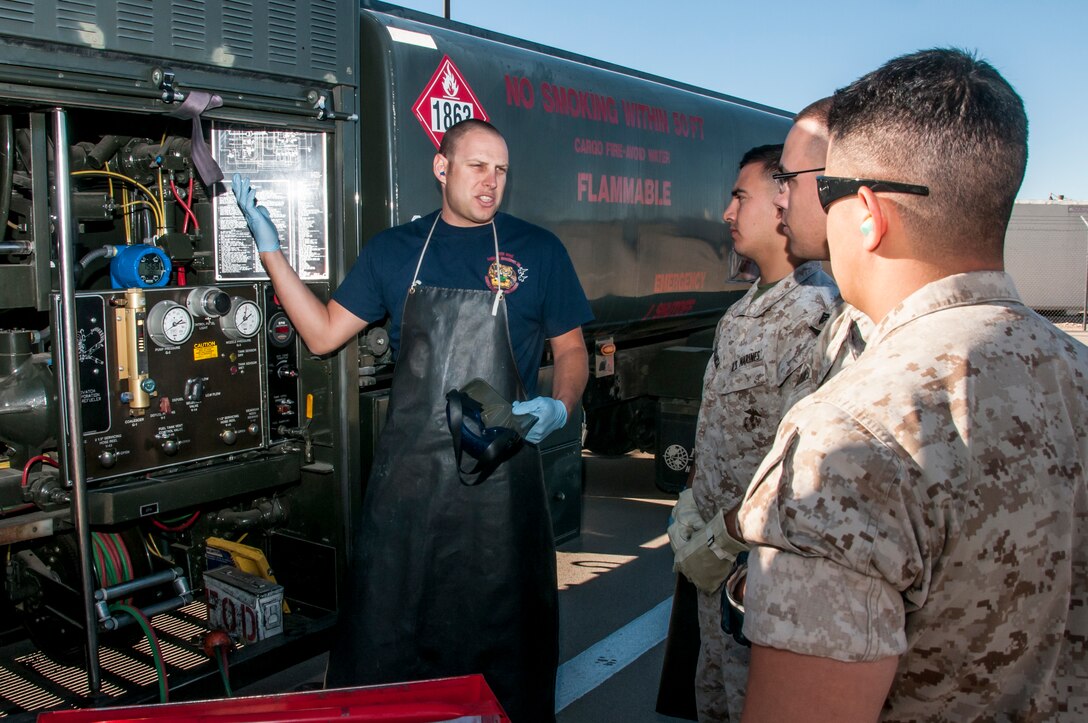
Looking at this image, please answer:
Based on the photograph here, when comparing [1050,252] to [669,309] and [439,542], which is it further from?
[439,542]

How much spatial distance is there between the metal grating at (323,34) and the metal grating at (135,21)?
0.58 meters

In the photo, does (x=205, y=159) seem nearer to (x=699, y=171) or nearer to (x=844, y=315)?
(x=844, y=315)

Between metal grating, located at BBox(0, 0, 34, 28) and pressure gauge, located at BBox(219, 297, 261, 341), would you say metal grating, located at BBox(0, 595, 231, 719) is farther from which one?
metal grating, located at BBox(0, 0, 34, 28)

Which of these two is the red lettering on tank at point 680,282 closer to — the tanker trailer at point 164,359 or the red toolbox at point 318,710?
the tanker trailer at point 164,359

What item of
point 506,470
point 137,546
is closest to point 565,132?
point 506,470

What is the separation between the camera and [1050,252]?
17141 mm

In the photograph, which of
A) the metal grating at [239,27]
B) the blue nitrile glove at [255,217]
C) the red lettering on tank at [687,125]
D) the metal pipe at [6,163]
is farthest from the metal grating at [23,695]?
the red lettering on tank at [687,125]

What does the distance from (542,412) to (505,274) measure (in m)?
0.45

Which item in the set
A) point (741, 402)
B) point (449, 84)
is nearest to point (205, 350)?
point (449, 84)

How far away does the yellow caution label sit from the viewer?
309 centimetres

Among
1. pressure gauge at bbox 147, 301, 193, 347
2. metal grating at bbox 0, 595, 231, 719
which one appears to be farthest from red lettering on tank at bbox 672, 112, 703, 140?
metal grating at bbox 0, 595, 231, 719

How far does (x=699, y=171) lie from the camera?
5656 mm

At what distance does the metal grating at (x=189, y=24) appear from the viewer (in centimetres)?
270

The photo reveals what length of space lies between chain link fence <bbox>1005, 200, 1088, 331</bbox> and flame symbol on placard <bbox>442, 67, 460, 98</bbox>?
15.9 meters
